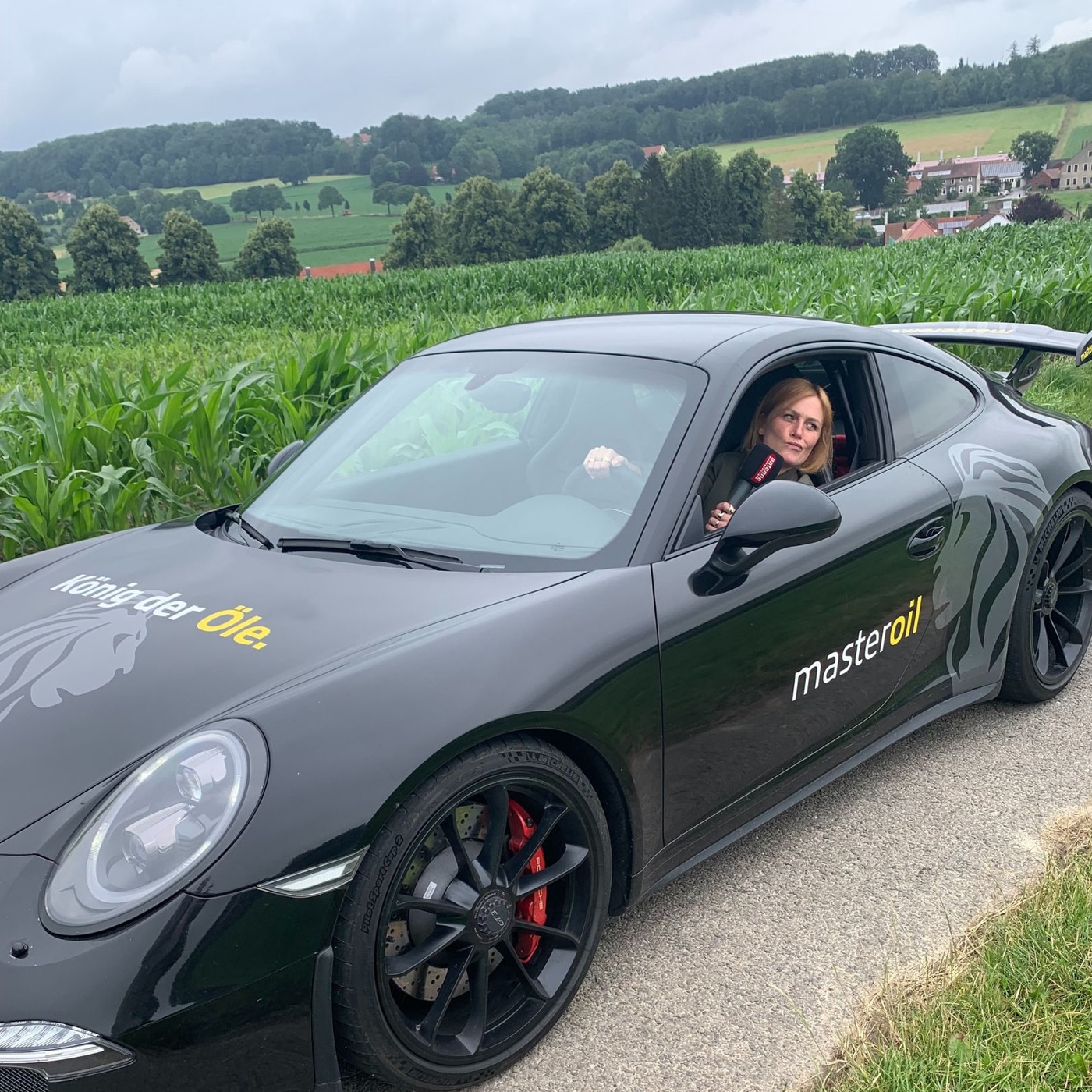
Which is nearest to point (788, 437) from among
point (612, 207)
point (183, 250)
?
point (183, 250)

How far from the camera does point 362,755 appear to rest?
1947 millimetres

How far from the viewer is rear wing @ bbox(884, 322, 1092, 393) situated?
425cm

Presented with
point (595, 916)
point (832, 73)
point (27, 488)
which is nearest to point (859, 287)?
point (27, 488)

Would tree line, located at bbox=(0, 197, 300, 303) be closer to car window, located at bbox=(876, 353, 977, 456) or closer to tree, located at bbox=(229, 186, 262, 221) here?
tree, located at bbox=(229, 186, 262, 221)

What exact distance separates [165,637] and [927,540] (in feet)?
7.06

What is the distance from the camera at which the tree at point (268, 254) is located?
80.6 m

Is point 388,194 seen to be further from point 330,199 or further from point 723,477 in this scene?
point 723,477

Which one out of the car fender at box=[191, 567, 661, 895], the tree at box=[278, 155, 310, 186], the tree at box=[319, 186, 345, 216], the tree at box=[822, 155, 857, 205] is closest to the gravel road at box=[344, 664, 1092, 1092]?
the car fender at box=[191, 567, 661, 895]

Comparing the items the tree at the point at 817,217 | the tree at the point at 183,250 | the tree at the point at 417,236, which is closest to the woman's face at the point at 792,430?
the tree at the point at 183,250

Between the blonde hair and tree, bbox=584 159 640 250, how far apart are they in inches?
3390

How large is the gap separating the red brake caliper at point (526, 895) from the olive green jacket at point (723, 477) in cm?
106

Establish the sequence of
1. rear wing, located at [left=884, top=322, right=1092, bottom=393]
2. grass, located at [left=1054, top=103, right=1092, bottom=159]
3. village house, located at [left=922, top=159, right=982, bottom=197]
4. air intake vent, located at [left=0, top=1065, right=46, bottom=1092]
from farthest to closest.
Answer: village house, located at [left=922, top=159, right=982, bottom=197] → grass, located at [left=1054, top=103, right=1092, bottom=159] → rear wing, located at [left=884, top=322, right=1092, bottom=393] → air intake vent, located at [left=0, top=1065, right=46, bottom=1092]

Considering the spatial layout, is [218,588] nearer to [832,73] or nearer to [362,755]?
[362,755]

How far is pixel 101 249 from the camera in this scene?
74.4 m
